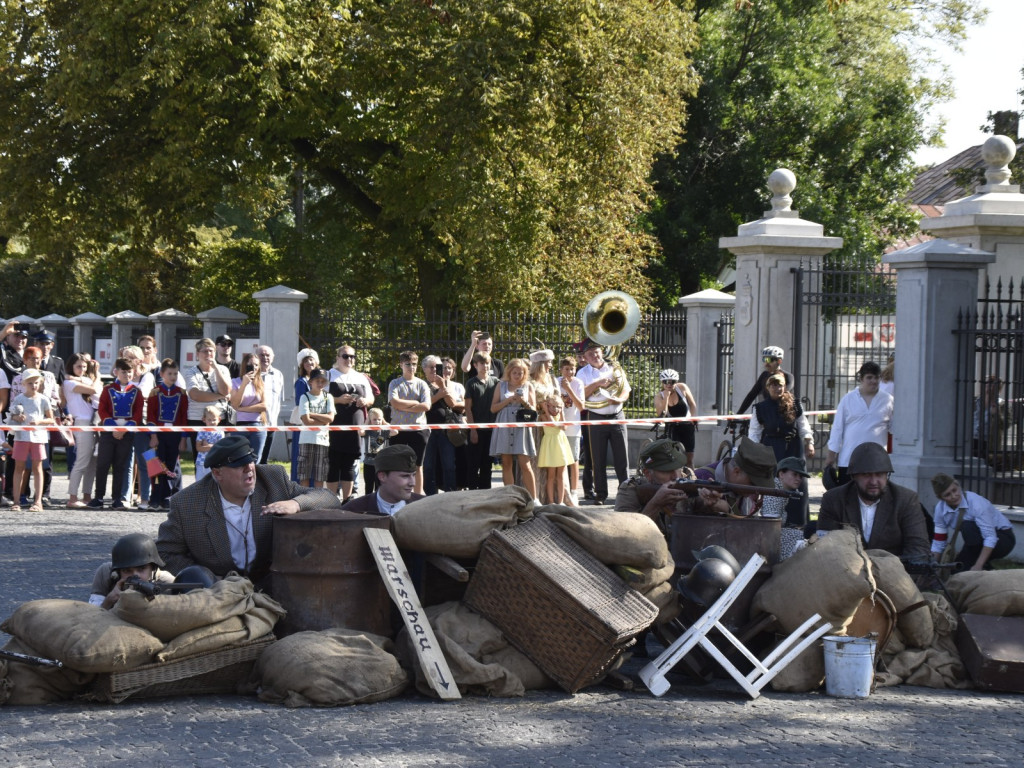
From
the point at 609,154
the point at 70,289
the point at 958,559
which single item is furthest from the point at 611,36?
the point at 70,289

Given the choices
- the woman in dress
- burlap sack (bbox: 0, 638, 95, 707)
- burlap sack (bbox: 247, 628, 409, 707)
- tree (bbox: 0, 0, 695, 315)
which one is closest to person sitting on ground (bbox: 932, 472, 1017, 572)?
burlap sack (bbox: 247, 628, 409, 707)

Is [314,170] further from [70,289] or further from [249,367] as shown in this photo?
[70,289]

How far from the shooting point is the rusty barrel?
6.98 meters

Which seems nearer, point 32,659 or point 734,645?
point 32,659

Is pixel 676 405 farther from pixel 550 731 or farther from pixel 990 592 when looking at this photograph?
pixel 550 731

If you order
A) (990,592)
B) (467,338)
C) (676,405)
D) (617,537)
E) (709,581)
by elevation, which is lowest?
(990,592)

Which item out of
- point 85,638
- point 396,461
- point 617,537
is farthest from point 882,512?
point 85,638

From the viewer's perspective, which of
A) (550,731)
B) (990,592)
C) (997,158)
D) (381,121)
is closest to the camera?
(550,731)

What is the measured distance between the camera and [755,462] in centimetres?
834

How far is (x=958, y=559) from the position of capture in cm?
953

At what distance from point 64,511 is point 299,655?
8457 mm

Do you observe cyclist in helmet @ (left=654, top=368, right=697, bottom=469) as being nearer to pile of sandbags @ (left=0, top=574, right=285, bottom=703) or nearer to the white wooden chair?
the white wooden chair

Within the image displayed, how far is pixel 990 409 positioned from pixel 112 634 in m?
7.90

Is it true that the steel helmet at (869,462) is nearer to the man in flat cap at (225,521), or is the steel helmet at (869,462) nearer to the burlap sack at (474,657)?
the burlap sack at (474,657)
